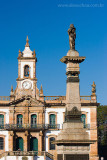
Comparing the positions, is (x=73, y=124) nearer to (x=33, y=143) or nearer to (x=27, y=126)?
(x=27, y=126)

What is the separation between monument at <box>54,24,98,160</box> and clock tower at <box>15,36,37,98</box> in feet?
101

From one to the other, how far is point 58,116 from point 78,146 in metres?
31.9

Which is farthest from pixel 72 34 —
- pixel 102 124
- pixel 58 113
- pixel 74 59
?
pixel 102 124

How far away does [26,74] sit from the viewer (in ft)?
183

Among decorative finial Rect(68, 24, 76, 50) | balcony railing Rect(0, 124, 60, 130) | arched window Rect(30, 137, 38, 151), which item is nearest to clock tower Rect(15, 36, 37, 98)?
balcony railing Rect(0, 124, 60, 130)

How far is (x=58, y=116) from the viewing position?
54.8 meters

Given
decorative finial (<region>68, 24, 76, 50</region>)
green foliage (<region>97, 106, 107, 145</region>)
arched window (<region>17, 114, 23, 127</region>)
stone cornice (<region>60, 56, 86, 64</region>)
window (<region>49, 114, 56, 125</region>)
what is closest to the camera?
stone cornice (<region>60, 56, 86, 64</region>)

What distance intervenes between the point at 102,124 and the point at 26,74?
28.6 meters

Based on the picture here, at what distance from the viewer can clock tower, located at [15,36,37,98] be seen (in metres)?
55.1

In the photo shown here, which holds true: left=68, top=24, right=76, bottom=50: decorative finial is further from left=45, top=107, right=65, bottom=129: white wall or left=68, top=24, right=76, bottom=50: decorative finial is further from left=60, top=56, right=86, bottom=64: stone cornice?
left=45, top=107, right=65, bottom=129: white wall

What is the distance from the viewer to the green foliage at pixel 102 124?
254 ft

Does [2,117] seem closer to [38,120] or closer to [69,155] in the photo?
[38,120]

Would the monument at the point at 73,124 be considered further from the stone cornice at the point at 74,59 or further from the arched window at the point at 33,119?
the arched window at the point at 33,119

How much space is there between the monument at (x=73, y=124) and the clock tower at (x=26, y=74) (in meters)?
30.7
